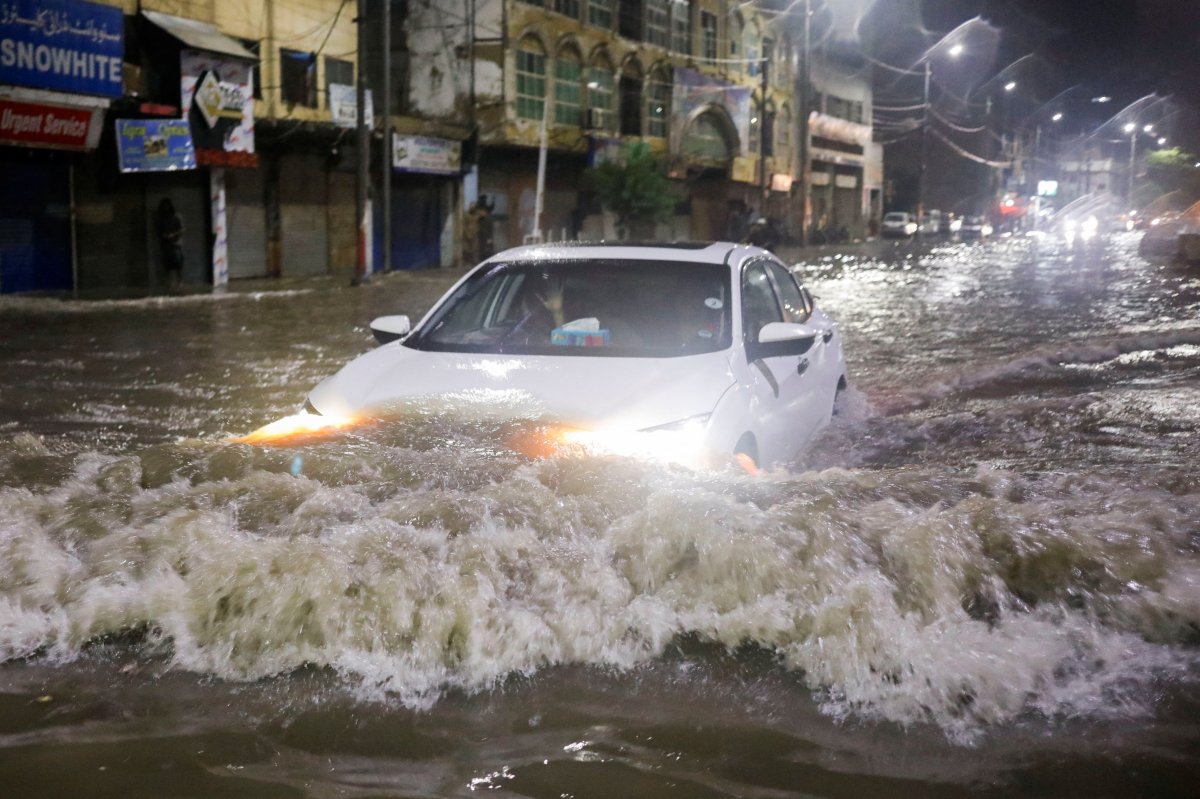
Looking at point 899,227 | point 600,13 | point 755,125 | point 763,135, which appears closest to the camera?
point 600,13

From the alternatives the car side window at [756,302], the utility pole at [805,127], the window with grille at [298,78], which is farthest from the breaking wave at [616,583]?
the utility pole at [805,127]

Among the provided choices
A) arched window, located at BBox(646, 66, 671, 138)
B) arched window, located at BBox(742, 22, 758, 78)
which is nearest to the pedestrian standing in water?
arched window, located at BBox(646, 66, 671, 138)

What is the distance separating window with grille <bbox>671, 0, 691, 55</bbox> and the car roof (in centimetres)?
4211

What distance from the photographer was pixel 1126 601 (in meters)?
3.69

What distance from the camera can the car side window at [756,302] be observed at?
5875 mm

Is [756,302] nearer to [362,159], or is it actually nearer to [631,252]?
[631,252]

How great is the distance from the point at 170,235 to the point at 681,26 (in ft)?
95.6

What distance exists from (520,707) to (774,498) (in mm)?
1370

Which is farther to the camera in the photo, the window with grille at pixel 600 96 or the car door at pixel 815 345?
the window with grille at pixel 600 96

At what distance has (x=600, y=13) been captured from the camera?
40.8 metres

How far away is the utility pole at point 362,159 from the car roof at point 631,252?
18652mm

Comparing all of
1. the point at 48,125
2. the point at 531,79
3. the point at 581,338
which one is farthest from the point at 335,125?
the point at 581,338

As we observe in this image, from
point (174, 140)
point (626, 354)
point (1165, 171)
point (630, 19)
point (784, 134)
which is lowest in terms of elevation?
point (626, 354)

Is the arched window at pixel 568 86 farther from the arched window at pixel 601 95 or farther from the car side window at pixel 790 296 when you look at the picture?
the car side window at pixel 790 296
